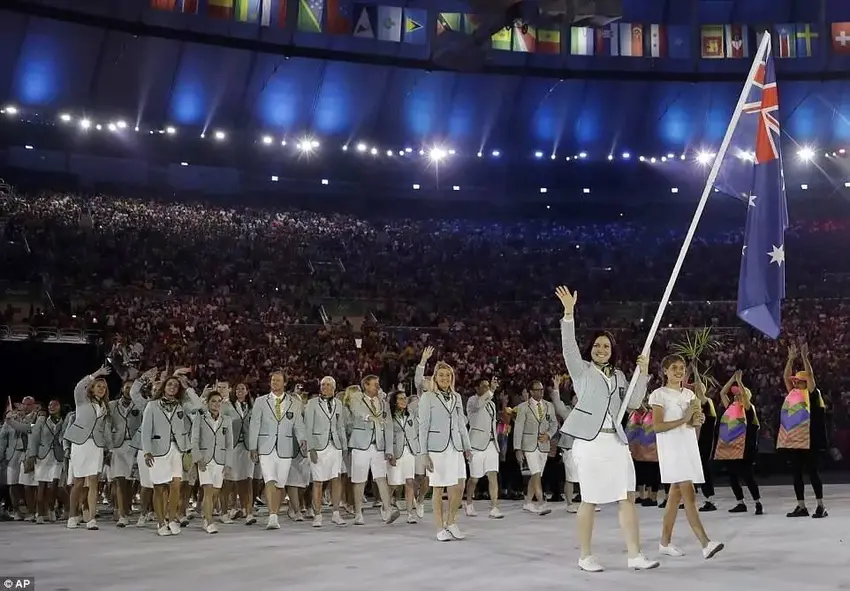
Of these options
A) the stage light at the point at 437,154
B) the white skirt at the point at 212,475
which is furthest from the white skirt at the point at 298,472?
the stage light at the point at 437,154

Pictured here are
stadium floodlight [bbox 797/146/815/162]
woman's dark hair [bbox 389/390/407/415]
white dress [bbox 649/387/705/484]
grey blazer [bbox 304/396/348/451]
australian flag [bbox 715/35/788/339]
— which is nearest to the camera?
white dress [bbox 649/387/705/484]

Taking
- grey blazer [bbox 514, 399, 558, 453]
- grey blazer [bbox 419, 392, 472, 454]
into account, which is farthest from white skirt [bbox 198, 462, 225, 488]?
grey blazer [bbox 514, 399, 558, 453]

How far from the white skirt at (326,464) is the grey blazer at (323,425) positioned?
0.06 meters

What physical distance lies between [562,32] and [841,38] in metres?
10.2

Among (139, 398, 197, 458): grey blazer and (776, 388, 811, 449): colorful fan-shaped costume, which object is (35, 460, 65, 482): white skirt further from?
(776, 388, 811, 449): colorful fan-shaped costume

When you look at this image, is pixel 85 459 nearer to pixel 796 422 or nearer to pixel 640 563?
pixel 640 563

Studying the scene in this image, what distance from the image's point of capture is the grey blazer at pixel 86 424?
35.6ft

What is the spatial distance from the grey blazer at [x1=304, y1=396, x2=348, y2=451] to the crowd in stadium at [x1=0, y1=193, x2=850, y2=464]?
4.44m

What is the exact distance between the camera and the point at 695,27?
34344 millimetres

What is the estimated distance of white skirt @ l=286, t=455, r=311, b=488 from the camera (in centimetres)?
1170

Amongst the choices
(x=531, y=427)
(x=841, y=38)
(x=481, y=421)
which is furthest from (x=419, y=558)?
(x=841, y=38)

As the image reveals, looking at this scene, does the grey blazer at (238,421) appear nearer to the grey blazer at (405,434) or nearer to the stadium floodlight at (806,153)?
the grey blazer at (405,434)

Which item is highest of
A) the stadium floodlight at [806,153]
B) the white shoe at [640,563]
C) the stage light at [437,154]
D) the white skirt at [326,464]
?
the stage light at [437,154]

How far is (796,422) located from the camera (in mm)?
10562
